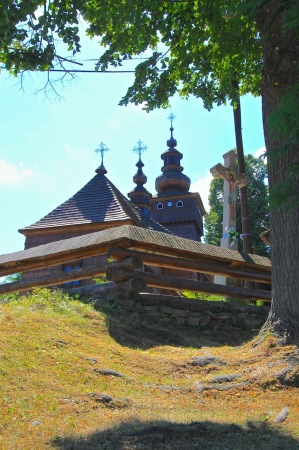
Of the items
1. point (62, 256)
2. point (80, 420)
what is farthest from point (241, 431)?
point (62, 256)

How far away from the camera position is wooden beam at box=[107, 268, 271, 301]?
30.5 feet

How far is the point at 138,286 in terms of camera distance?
934 cm

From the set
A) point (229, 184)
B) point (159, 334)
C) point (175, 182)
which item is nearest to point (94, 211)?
point (229, 184)

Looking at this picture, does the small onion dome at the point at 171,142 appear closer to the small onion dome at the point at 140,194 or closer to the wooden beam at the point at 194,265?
the small onion dome at the point at 140,194

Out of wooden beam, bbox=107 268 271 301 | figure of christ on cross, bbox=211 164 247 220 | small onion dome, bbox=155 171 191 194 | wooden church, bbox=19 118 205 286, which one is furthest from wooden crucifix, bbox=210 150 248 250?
small onion dome, bbox=155 171 191 194

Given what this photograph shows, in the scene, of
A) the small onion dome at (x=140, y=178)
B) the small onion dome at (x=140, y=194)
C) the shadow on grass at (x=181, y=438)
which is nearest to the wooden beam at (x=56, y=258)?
the shadow on grass at (x=181, y=438)

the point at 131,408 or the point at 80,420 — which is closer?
the point at 80,420

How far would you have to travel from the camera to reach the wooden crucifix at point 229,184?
14883 mm

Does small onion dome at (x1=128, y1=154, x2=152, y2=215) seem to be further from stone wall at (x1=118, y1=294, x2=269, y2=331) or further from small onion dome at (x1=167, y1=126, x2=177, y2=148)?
stone wall at (x1=118, y1=294, x2=269, y2=331)

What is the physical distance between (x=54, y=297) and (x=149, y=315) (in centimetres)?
168

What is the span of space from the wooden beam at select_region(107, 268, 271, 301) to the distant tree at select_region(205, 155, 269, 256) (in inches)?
924

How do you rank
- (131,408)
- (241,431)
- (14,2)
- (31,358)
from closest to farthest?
(241,431)
(131,408)
(31,358)
(14,2)

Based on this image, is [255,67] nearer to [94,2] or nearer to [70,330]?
[94,2]

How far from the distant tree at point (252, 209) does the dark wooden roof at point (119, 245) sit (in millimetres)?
23537
